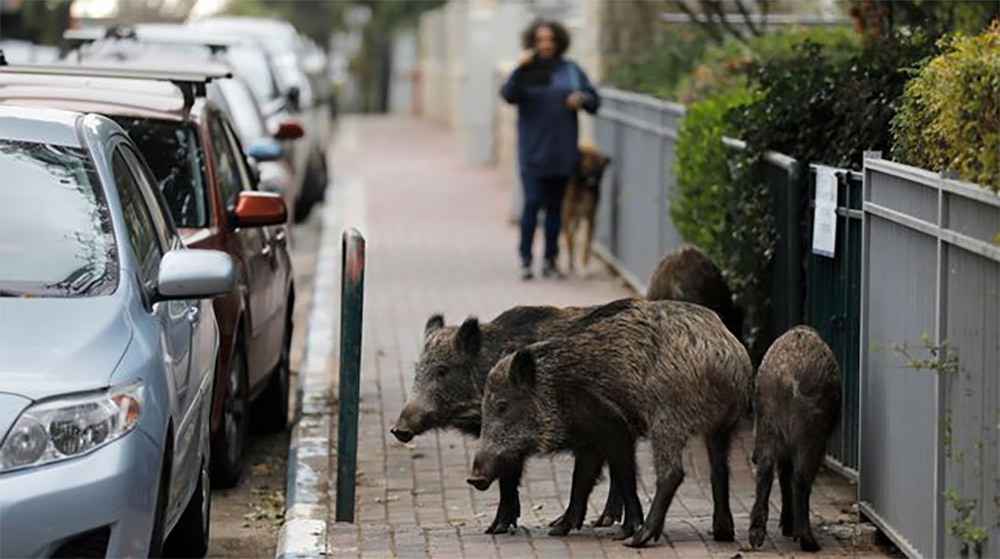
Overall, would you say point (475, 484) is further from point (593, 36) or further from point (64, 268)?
point (593, 36)

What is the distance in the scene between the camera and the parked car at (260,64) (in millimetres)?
18422

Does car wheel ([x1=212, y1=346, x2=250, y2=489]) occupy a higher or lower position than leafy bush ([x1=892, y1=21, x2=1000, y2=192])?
lower

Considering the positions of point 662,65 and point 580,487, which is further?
point 662,65

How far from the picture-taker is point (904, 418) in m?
8.18

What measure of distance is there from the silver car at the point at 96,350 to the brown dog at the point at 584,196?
9213 mm

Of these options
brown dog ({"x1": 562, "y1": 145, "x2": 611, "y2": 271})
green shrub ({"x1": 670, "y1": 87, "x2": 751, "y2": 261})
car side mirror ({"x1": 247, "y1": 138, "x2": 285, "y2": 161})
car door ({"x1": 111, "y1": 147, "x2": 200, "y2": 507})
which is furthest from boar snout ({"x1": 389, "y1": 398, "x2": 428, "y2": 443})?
brown dog ({"x1": 562, "y1": 145, "x2": 611, "y2": 271})

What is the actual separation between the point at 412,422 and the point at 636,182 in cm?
890

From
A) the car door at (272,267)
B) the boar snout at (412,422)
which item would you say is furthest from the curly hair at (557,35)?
the boar snout at (412,422)

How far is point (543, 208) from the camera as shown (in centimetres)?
1823

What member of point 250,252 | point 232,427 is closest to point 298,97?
point 250,252

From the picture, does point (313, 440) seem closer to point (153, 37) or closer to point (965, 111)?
point (965, 111)

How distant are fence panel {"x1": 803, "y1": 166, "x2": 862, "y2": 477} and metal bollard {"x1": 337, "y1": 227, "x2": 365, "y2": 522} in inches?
81.3

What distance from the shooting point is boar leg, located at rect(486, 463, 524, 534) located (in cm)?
864

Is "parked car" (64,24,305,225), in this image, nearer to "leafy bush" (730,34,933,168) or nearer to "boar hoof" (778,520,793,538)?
"leafy bush" (730,34,933,168)
